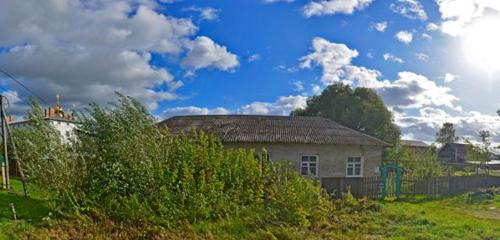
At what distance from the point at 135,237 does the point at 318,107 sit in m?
38.0

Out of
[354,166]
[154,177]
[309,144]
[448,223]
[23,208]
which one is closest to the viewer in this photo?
[154,177]

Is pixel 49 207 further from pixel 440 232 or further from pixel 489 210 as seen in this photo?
pixel 489 210

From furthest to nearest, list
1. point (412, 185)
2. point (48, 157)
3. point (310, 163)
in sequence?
1. point (310, 163)
2. point (412, 185)
3. point (48, 157)

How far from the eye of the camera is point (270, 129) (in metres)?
25.0

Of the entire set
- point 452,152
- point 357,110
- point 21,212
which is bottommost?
point 21,212

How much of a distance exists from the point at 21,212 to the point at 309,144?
628 inches

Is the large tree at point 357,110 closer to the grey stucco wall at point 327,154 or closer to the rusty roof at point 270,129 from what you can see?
the rusty roof at point 270,129

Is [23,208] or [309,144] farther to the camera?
[309,144]

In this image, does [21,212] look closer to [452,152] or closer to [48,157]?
[48,157]

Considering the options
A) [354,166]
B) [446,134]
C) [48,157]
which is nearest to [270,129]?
[354,166]

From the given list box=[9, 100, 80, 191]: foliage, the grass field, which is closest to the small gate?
the grass field

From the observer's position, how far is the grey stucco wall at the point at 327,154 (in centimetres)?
2312

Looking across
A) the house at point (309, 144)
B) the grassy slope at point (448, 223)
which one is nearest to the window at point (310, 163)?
the house at point (309, 144)

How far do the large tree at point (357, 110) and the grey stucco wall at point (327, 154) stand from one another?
55.8 ft
